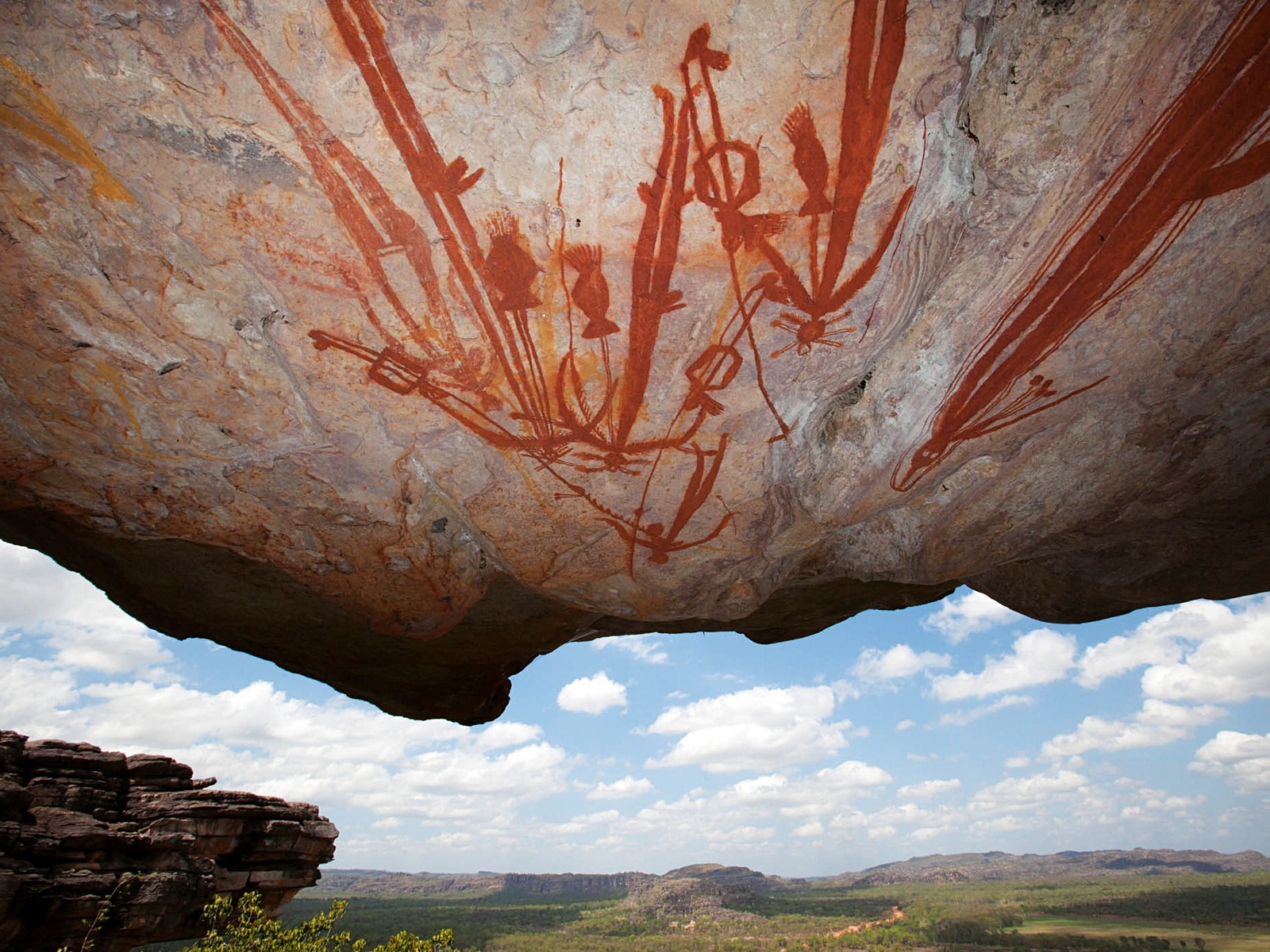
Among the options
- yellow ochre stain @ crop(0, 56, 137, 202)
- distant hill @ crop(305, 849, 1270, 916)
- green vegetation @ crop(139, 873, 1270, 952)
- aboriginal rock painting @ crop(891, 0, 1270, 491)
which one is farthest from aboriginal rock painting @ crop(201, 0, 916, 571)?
distant hill @ crop(305, 849, 1270, 916)

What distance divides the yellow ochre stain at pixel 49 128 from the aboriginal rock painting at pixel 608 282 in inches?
26.3

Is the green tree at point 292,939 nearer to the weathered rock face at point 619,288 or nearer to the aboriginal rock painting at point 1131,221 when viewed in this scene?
the weathered rock face at point 619,288

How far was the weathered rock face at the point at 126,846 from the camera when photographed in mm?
6812

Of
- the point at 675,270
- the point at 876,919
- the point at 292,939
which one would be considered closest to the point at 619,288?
the point at 675,270

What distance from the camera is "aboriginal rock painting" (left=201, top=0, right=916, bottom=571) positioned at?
2.21 meters

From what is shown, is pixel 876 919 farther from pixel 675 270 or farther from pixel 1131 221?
pixel 675 270

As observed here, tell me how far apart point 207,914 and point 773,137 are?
27.5 feet

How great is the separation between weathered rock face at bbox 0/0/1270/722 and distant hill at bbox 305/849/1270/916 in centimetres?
4740

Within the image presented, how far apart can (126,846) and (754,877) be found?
185 ft

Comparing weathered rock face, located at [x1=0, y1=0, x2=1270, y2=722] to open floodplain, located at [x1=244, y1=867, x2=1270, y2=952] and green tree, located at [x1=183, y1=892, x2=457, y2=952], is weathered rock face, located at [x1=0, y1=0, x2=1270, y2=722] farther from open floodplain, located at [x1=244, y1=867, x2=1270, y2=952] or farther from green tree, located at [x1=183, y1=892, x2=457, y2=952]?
open floodplain, located at [x1=244, y1=867, x2=1270, y2=952]

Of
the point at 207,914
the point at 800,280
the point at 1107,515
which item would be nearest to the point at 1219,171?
the point at 800,280

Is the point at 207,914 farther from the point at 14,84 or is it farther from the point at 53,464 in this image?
the point at 14,84

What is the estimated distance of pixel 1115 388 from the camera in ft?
10.6

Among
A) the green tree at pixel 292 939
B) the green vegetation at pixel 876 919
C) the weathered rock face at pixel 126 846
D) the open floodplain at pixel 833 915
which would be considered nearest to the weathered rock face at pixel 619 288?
the green tree at pixel 292 939
